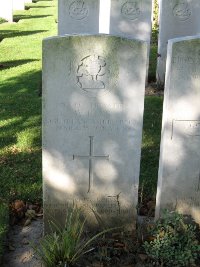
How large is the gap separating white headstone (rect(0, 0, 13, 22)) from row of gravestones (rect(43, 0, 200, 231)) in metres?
15.8

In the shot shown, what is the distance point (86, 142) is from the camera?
4.32 meters

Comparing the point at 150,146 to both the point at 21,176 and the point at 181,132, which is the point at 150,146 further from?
the point at 181,132

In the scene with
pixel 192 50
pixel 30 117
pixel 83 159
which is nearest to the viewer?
pixel 192 50

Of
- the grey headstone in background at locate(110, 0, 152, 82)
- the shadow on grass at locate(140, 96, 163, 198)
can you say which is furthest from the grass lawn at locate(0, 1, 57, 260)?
the grey headstone in background at locate(110, 0, 152, 82)

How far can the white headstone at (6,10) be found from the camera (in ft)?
62.5

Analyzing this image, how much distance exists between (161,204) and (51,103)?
1.32m

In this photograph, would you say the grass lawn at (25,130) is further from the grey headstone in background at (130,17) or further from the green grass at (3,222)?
the grey headstone in background at (130,17)

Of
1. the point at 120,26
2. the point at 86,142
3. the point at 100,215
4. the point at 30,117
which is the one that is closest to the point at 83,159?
the point at 86,142

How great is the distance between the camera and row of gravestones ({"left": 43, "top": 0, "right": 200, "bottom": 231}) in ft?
13.4

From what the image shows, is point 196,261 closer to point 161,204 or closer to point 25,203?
point 161,204

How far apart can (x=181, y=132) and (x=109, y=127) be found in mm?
608

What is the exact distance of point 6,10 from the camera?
64.0ft

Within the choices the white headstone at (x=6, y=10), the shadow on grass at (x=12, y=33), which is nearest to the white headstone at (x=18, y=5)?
the white headstone at (x=6, y=10)

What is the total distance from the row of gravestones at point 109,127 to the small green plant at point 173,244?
0.29 metres
